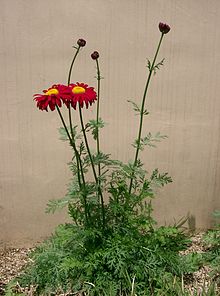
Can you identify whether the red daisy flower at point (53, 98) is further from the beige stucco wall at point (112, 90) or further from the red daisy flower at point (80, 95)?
the beige stucco wall at point (112, 90)

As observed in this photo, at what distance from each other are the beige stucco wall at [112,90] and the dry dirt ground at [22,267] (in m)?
0.08

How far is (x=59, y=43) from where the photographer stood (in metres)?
2.39

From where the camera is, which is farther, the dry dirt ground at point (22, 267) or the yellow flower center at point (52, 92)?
the dry dirt ground at point (22, 267)

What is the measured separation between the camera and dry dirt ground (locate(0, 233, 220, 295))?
94.6 inches

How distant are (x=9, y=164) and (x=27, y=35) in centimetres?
78

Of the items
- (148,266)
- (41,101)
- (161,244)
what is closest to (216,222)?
(161,244)

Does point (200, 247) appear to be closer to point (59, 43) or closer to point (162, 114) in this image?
point (162, 114)

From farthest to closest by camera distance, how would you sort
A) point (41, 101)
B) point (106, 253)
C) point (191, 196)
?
point (191, 196) → point (106, 253) → point (41, 101)

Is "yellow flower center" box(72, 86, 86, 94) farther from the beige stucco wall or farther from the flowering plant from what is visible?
the beige stucco wall

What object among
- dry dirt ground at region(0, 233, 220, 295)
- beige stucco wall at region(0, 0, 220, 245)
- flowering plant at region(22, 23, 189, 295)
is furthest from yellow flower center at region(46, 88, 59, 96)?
dry dirt ground at region(0, 233, 220, 295)

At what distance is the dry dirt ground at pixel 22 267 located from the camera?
2402 mm

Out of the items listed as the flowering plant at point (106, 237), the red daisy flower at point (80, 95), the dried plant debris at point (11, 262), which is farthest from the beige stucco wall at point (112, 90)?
the red daisy flower at point (80, 95)

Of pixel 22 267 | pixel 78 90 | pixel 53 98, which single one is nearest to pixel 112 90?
pixel 78 90

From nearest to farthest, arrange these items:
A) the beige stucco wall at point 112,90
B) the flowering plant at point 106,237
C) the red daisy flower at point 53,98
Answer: the red daisy flower at point 53,98, the flowering plant at point 106,237, the beige stucco wall at point 112,90
